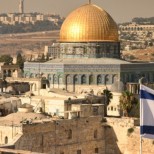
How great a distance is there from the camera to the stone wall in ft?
109

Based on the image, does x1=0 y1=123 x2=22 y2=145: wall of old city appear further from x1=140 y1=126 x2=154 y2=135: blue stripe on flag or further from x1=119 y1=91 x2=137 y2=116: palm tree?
x1=140 y1=126 x2=154 y2=135: blue stripe on flag

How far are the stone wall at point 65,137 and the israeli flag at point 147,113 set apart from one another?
11.2m

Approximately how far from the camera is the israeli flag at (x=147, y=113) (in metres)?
21.5

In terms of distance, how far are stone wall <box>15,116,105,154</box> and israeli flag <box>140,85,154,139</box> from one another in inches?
441

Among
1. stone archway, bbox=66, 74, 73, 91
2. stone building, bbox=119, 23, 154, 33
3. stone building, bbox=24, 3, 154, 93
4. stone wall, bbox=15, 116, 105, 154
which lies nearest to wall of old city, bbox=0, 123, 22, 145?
stone wall, bbox=15, 116, 105, 154

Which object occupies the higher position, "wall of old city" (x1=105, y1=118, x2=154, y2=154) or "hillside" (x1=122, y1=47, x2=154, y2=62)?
"wall of old city" (x1=105, y1=118, x2=154, y2=154)

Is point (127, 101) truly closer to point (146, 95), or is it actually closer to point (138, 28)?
point (146, 95)

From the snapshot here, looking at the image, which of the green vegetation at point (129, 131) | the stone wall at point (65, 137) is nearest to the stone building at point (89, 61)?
the green vegetation at point (129, 131)

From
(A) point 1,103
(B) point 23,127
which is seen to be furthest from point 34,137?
(A) point 1,103

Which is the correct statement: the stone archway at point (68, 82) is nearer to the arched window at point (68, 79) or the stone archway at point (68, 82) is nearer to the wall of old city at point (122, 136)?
the arched window at point (68, 79)

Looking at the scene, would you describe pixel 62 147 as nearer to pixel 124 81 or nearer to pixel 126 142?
pixel 126 142

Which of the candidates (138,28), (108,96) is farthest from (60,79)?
(138,28)

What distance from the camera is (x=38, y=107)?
40906 mm

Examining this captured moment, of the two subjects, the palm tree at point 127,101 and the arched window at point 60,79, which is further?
the arched window at point 60,79
